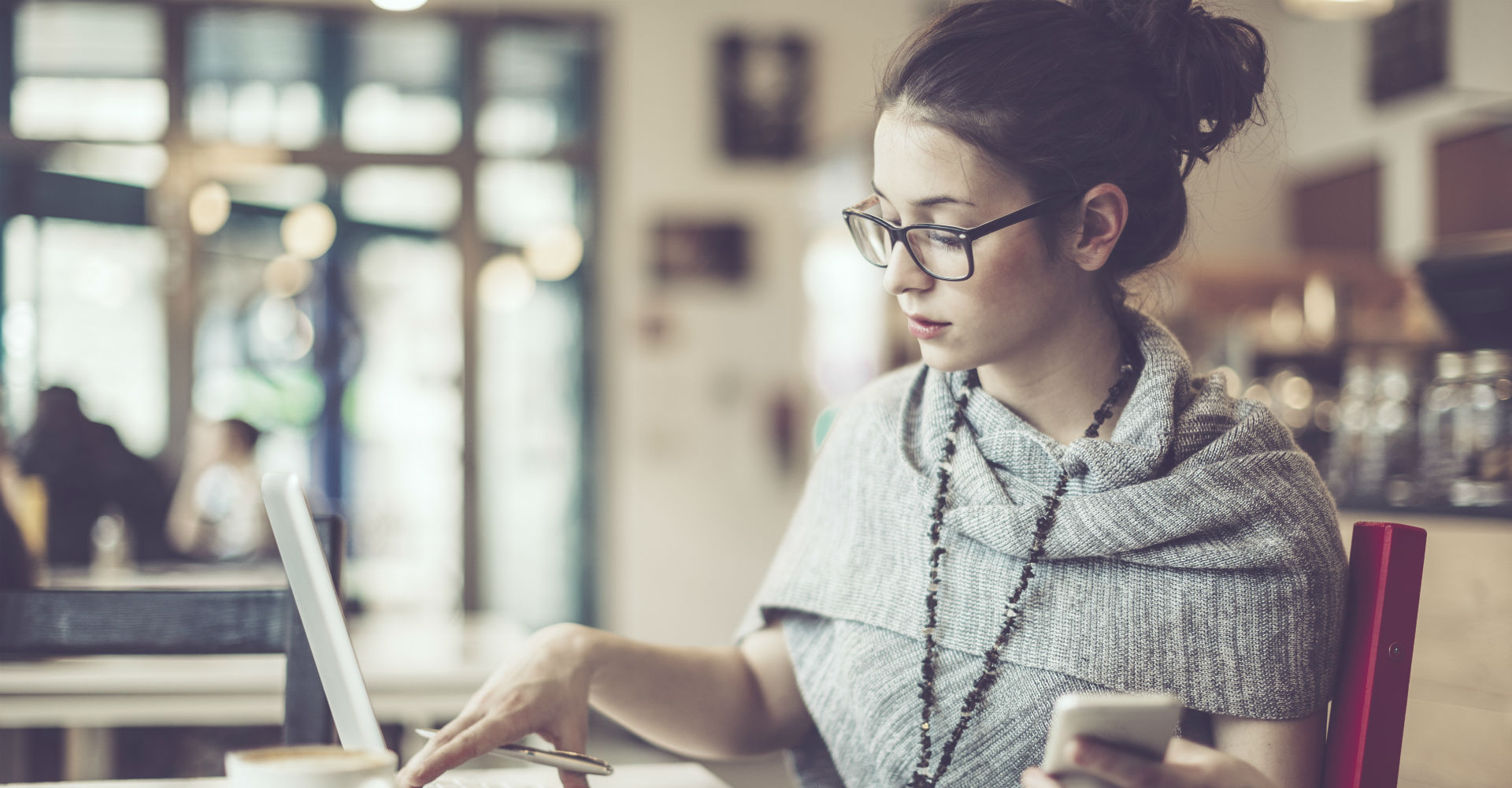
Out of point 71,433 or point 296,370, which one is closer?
point 71,433

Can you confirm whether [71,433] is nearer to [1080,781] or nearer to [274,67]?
[274,67]

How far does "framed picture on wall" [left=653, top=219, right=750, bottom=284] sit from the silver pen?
4675 millimetres

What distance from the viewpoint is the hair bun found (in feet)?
3.69

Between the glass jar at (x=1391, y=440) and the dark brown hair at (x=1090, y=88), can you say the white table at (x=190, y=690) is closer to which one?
the dark brown hair at (x=1090, y=88)

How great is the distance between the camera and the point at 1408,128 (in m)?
5.42

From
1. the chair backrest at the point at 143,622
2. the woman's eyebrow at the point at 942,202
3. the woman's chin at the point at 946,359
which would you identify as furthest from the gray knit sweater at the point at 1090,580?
the chair backrest at the point at 143,622

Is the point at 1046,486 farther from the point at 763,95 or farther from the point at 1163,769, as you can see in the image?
the point at 763,95

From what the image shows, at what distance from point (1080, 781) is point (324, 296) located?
525 centimetres

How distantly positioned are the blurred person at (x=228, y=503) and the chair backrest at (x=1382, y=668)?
3.30m

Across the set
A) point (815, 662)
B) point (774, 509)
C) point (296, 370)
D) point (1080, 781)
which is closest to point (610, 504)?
point (774, 509)

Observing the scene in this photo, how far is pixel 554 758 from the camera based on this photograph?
980 millimetres

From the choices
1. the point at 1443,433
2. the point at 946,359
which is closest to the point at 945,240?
the point at 946,359

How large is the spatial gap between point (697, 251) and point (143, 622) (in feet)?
14.7

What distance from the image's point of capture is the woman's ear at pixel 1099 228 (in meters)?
1.12
